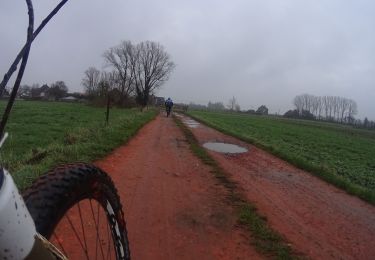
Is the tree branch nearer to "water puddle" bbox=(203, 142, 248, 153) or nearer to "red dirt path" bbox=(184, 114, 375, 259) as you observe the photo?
"red dirt path" bbox=(184, 114, 375, 259)

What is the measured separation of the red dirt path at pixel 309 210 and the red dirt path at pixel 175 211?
687mm

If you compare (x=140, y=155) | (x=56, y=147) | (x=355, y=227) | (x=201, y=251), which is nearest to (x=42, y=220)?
(x=201, y=251)

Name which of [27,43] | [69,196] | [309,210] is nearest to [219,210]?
[309,210]

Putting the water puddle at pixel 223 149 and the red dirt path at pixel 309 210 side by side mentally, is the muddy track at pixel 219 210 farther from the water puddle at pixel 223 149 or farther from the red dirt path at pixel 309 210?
the water puddle at pixel 223 149

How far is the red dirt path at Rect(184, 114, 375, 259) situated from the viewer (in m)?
5.30

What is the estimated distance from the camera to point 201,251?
14.7 feet

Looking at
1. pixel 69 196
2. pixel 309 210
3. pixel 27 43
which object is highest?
pixel 27 43

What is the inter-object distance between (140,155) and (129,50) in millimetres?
60031

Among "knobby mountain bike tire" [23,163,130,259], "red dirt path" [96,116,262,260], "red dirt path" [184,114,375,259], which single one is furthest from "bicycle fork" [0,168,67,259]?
"red dirt path" [184,114,375,259]

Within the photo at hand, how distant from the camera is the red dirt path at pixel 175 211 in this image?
4.52 meters

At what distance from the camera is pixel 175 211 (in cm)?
579

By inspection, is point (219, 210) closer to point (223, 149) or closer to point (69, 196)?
point (69, 196)

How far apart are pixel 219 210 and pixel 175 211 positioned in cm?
67

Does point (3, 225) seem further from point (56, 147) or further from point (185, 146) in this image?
point (185, 146)
